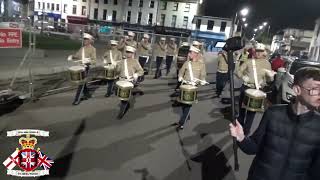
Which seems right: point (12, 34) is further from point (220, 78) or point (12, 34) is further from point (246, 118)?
point (220, 78)

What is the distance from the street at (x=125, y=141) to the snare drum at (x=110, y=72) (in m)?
0.76

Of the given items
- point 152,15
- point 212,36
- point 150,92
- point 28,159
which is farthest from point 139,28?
point 28,159

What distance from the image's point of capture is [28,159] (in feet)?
11.0

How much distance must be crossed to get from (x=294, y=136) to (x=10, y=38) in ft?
24.7

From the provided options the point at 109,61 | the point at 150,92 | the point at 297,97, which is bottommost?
the point at 150,92

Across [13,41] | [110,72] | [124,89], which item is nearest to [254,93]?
[124,89]

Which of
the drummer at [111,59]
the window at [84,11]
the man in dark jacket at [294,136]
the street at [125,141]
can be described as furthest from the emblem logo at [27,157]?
the window at [84,11]

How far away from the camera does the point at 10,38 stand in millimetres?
8445

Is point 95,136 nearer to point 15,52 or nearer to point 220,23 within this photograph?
point 15,52

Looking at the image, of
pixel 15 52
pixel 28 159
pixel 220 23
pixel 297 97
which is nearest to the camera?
pixel 297 97

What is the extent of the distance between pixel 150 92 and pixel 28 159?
10.4 m

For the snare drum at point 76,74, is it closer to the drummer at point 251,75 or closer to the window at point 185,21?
Answer: the drummer at point 251,75

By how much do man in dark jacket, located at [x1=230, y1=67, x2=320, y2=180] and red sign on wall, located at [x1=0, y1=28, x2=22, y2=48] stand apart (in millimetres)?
6971

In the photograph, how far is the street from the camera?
601 centimetres
